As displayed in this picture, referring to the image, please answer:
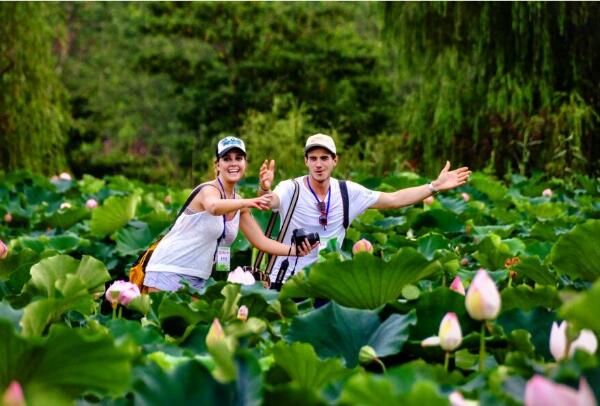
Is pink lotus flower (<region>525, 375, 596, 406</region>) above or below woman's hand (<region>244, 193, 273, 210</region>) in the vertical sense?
above

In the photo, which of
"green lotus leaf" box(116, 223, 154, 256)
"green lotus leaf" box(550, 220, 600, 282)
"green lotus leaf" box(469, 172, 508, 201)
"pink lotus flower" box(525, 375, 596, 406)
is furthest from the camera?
"green lotus leaf" box(469, 172, 508, 201)

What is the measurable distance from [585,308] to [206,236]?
2925mm

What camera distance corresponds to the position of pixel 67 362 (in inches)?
70.1

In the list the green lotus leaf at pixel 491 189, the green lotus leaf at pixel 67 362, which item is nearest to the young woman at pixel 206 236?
the green lotus leaf at pixel 67 362

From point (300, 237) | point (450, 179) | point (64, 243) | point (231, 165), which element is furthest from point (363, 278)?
point (64, 243)

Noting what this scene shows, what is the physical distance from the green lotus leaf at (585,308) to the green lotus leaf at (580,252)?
113cm

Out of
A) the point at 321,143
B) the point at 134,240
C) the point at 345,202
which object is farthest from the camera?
the point at 134,240

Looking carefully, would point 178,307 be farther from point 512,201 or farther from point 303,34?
point 303,34

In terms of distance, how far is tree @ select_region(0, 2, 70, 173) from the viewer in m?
13.9

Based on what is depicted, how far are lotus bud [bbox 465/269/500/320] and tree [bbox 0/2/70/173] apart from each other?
12.4m

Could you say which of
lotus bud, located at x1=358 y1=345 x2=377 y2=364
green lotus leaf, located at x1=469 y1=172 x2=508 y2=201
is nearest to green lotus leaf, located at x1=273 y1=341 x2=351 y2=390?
lotus bud, located at x1=358 y1=345 x2=377 y2=364

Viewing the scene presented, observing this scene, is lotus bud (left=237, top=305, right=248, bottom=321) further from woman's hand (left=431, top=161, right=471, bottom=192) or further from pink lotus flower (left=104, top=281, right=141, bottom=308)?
woman's hand (left=431, top=161, right=471, bottom=192)

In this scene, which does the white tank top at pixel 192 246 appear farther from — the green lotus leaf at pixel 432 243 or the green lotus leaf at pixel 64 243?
the green lotus leaf at pixel 64 243

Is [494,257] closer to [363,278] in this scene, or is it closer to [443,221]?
[443,221]
